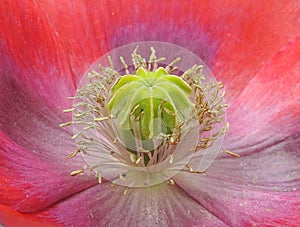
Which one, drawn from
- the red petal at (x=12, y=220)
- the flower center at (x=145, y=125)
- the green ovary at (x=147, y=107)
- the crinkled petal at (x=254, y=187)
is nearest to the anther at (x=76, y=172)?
the flower center at (x=145, y=125)

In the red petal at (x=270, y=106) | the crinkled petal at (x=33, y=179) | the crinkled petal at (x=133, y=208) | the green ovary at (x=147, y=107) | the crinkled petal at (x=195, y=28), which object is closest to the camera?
the crinkled petal at (x=33, y=179)

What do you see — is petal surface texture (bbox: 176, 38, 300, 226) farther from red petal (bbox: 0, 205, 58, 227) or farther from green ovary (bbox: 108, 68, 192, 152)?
red petal (bbox: 0, 205, 58, 227)

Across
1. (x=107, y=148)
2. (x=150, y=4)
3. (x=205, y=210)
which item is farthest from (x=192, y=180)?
(x=150, y=4)

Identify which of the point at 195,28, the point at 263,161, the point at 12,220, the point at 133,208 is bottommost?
the point at 12,220

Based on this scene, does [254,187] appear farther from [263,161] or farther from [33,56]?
[33,56]

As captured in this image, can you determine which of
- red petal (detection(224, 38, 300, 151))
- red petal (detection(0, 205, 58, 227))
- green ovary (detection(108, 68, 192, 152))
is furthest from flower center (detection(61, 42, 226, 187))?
red petal (detection(0, 205, 58, 227))

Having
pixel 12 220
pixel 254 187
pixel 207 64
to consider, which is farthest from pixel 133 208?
pixel 207 64

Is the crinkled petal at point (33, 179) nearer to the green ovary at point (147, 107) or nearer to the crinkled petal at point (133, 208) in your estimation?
the crinkled petal at point (133, 208)

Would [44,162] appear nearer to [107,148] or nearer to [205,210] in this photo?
[107,148]
